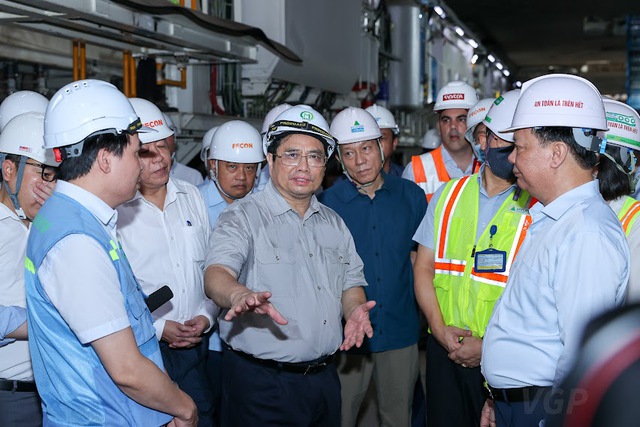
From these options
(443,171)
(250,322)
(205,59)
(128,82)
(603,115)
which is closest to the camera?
(603,115)

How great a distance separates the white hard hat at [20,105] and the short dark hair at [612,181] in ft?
8.32

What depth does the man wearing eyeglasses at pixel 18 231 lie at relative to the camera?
256cm

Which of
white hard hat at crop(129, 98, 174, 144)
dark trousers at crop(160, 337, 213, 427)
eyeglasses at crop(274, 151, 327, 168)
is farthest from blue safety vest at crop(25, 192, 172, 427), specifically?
white hard hat at crop(129, 98, 174, 144)

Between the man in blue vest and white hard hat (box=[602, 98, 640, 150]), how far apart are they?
1738 millimetres

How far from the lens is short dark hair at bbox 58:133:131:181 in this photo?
199cm

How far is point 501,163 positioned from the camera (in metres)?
3.12

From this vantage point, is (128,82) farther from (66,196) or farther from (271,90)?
(66,196)

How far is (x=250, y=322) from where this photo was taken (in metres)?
2.82

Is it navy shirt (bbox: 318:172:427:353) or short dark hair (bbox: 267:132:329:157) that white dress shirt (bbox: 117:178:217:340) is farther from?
navy shirt (bbox: 318:172:427:353)

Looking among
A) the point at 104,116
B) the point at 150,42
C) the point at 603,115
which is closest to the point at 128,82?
the point at 150,42

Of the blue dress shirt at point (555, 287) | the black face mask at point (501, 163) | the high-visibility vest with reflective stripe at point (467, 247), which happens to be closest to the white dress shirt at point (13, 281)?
the blue dress shirt at point (555, 287)

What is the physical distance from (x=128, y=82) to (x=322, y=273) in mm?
2716

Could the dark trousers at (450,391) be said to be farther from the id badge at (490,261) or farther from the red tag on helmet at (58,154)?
the red tag on helmet at (58,154)

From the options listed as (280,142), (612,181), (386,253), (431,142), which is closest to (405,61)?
(431,142)
